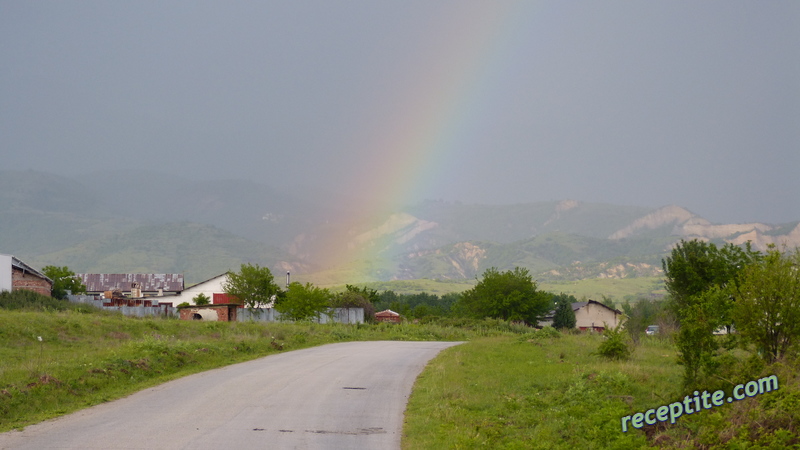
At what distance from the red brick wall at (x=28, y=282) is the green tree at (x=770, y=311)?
63.8 m

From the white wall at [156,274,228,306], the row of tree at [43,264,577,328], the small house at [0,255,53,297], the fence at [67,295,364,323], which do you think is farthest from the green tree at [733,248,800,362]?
the white wall at [156,274,228,306]

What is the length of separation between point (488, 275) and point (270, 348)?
52219mm

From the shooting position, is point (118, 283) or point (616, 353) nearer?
point (616, 353)

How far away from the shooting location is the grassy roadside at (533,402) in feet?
35.5

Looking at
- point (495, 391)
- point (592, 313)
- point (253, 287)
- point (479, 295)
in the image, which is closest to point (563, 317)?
point (592, 313)

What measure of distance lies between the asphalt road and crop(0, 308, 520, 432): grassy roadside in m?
1.16

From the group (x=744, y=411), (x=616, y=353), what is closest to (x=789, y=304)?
(x=744, y=411)

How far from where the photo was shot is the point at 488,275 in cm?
7912

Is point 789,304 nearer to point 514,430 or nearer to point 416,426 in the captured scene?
point 514,430

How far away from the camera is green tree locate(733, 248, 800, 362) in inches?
535

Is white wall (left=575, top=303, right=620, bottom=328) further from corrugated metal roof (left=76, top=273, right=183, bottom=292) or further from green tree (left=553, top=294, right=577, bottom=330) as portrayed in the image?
corrugated metal roof (left=76, top=273, right=183, bottom=292)

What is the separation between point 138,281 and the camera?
10288cm

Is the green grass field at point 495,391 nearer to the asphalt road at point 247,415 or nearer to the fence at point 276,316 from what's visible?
the asphalt road at point 247,415

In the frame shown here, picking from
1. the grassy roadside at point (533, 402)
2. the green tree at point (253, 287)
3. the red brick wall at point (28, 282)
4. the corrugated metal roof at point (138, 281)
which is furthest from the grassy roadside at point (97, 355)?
the corrugated metal roof at point (138, 281)
